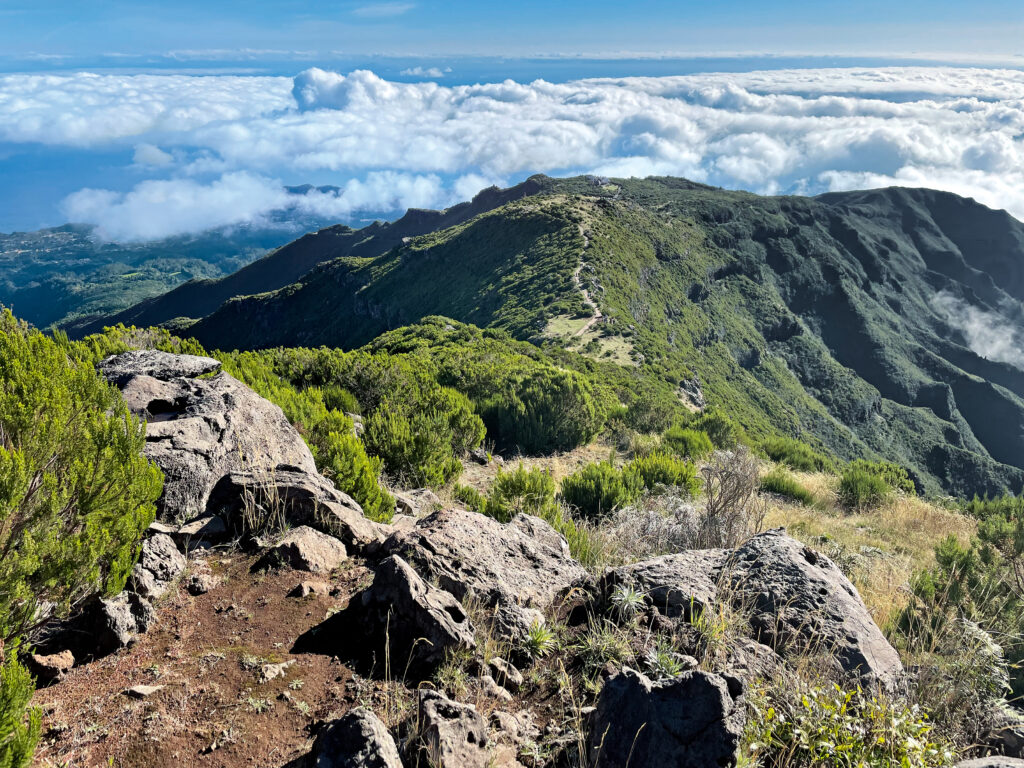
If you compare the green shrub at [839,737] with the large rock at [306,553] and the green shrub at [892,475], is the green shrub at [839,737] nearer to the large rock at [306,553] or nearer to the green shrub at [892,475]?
the large rock at [306,553]

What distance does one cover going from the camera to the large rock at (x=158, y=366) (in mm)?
6969

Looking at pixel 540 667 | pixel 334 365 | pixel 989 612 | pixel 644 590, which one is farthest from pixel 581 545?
pixel 334 365

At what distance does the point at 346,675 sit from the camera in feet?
10.0

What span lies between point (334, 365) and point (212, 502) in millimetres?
8487

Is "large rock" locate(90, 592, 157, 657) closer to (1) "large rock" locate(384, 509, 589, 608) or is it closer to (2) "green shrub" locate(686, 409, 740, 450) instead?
(1) "large rock" locate(384, 509, 589, 608)

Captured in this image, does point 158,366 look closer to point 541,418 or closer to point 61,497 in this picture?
point 61,497

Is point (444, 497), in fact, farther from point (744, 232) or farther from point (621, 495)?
point (744, 232)

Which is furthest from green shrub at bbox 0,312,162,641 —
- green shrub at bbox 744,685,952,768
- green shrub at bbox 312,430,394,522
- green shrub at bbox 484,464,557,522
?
green shrub at bbox 484,464,557,522

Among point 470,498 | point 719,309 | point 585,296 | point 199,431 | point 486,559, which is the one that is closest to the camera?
point 486,559

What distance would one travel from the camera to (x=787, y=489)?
11930 mm

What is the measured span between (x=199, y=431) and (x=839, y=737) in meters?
5.37

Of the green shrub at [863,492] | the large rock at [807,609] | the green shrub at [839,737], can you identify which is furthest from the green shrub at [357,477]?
the green shrub at [863,492]

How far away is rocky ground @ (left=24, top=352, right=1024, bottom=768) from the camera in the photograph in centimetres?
253

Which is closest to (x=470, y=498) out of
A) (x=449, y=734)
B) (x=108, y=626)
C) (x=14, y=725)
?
(x=108, y=626)
